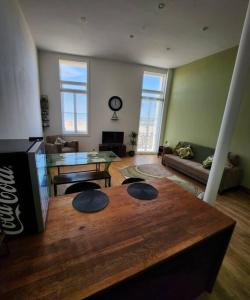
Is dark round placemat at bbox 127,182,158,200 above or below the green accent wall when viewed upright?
below

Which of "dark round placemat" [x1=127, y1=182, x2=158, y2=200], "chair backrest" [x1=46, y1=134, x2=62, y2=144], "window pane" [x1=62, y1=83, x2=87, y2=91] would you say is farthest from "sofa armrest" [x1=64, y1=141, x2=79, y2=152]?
"dark round placemat" [x1=127, y1=182, x2=158, y2=200]

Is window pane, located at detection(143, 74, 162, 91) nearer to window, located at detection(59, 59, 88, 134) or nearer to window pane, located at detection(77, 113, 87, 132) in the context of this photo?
window, located at detection(59, 59, 88, 134)

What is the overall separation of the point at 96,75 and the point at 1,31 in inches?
129

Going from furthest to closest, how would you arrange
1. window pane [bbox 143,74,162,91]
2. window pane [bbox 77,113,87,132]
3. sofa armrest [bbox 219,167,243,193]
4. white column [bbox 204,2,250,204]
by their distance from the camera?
window pane [bbox 143,74,162,91] < window pane [bbox 77,113,87,132] < sofa armrest [bbox 219,167,243,193] < white column [bbox 204,2,250,204]

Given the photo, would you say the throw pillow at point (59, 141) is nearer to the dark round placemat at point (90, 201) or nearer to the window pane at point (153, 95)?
the window pane at point (153, 95)

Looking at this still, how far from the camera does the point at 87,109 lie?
4992mm

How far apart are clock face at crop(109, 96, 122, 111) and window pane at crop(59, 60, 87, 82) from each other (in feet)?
3.47

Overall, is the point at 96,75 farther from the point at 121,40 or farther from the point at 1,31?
the point at 1,31

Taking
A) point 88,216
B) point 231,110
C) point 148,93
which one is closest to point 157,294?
point 88,216

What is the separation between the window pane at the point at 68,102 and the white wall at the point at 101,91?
0.66 ft

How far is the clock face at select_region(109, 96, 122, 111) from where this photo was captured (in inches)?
202

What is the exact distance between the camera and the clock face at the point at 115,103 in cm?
513

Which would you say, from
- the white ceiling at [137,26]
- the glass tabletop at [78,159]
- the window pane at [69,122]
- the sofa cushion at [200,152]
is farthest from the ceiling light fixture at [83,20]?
the sofa cushion at [200,152]

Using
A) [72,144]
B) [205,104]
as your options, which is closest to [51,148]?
[72,144]
